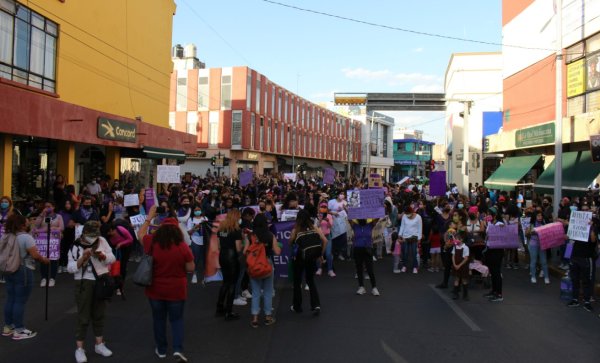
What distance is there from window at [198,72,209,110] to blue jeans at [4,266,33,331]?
3963 cm

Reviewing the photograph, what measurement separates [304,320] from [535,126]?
18194 mm

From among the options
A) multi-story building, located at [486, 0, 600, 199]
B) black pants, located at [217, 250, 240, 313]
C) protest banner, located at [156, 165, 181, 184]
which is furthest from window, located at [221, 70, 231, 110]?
black pants, located at [217, 250, 240, 313]

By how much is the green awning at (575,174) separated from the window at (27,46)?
18.8 meters

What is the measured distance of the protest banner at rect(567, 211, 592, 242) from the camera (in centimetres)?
778

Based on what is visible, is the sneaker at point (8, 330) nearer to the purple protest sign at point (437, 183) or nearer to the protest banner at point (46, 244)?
the protest banner at point (46, 244)

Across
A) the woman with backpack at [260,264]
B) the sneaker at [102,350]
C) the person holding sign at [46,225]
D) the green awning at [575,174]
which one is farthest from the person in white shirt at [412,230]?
the green awning at [575,174]

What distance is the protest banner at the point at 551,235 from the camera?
9531mm

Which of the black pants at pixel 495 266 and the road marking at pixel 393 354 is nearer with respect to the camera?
the road marking at pixel 393 354

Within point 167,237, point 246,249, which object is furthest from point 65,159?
point 167,237

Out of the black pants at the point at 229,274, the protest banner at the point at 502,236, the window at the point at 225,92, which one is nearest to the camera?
the black pants at the point at 229,274

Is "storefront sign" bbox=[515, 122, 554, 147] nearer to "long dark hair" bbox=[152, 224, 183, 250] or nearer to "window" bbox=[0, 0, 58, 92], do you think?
"long dark hair" bbox=[152, 224, 183, 250]

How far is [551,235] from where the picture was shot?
31.3 ft

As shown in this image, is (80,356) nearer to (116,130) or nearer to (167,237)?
(167,237)

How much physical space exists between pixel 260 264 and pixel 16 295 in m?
3.14
